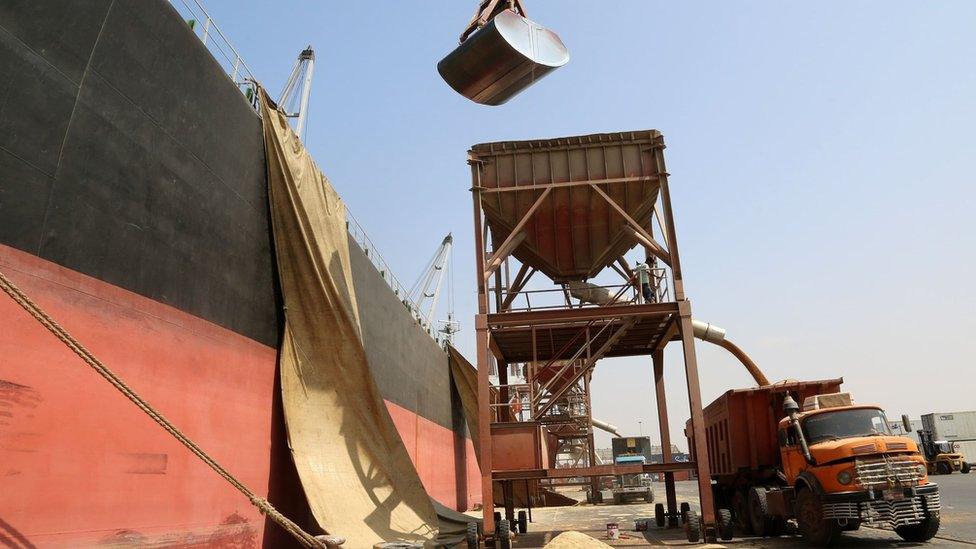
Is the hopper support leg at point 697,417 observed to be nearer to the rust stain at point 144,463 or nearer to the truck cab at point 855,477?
the truck cab at point 855,477

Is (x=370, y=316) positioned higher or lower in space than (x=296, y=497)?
higher

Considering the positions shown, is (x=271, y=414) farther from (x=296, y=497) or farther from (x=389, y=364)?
(x=389, y=364)

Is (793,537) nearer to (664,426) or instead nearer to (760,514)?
(760,514)

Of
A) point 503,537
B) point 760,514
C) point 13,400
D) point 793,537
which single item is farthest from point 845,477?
point 13,400

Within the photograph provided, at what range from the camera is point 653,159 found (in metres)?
16.6

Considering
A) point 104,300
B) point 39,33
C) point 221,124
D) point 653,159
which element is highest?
point 653,159

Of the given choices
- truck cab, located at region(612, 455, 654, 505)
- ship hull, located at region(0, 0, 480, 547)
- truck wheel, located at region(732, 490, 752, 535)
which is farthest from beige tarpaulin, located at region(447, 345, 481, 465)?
ship hull, located at region(0, 0, 480, 547)

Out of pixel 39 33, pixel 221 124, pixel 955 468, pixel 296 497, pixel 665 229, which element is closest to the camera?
pixel 39 33

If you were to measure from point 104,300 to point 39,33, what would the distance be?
332 centimetres

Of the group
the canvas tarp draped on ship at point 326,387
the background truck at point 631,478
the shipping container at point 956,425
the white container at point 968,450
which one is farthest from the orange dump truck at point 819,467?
the white container at point 968,450

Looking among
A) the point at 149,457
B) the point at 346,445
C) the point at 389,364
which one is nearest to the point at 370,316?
the point at 389,364

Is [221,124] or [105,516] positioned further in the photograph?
[221,124]

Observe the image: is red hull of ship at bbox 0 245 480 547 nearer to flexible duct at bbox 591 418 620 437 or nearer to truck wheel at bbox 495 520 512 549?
truck wheel at bbox 495 520 512 549

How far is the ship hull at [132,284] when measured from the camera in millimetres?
7238
